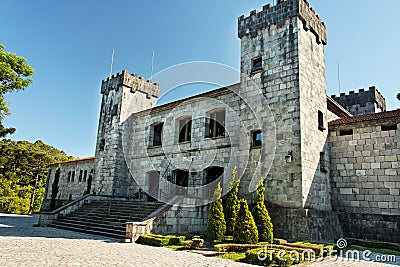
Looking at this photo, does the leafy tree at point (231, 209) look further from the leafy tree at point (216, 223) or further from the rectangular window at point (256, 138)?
the rectangular window at point (256, 138)

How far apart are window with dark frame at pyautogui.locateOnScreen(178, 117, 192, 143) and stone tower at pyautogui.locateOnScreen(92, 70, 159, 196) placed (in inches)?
181

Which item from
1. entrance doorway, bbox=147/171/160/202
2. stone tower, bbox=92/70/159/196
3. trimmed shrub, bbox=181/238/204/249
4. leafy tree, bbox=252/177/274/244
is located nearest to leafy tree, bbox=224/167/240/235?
leafy tree, bbox=252/177/274/244

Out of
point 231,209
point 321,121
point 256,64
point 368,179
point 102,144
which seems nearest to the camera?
point 231,209

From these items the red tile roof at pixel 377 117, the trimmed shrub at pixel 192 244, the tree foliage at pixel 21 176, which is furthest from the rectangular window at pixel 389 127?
the tree foliage at pixel 21 176

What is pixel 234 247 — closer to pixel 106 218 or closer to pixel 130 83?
pixel 106 218

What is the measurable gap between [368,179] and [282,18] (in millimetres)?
7502

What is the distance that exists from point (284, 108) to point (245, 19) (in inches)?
205

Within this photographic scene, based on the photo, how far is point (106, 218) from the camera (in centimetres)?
1316

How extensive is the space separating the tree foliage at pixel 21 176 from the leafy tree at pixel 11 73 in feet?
49.8

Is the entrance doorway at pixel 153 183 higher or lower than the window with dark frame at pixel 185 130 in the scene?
lower

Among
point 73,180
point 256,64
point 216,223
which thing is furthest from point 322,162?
point 73,180

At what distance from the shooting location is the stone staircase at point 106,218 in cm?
1191

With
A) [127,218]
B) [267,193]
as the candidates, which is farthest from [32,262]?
[267,193]

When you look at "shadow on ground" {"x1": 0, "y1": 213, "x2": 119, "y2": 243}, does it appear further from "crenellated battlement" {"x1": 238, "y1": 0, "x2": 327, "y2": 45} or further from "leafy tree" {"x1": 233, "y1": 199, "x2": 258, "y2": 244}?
"crenellated battlement" {"x1": 238, "y1": 0, "x2": 327, "y2": 45}
